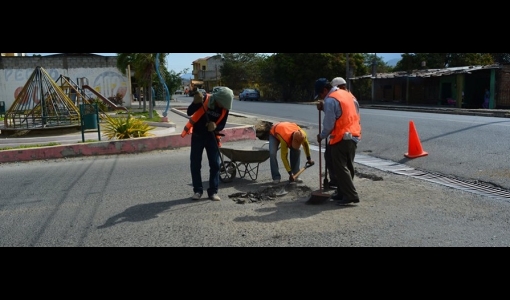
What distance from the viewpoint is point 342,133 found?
5.38 metres

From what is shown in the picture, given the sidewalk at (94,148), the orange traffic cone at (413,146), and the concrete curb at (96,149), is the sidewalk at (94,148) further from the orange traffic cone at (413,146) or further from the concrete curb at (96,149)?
the orange traffic cone at (413,146)

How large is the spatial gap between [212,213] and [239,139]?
22.2ft

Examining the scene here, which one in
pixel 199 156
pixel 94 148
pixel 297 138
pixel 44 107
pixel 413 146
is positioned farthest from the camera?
pixel 44 107

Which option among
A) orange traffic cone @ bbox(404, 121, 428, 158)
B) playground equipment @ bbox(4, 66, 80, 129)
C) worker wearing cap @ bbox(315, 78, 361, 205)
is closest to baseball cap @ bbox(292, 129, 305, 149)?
worker wearing cap @ bbox(315, 78, 361, 205)

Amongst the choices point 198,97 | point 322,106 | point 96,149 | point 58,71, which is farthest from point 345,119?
point 58,71

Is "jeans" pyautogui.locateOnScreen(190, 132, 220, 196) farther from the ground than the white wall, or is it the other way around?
the white wall

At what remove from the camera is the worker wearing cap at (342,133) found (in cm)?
536

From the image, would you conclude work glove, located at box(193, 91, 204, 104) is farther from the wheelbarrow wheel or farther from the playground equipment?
the playground equipment

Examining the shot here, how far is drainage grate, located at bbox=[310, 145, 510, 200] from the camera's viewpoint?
19.6ft

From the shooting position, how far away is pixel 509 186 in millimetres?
6172

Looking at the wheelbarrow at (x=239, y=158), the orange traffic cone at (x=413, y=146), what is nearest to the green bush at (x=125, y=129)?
the wheelbarrow at (x=239, y=158)

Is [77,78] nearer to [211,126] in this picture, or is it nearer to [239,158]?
[239,158]

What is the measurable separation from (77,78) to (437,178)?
2488 cm

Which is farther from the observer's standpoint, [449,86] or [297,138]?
[449,86]
